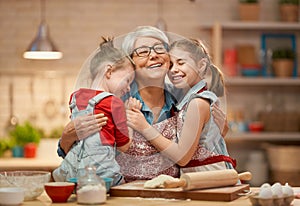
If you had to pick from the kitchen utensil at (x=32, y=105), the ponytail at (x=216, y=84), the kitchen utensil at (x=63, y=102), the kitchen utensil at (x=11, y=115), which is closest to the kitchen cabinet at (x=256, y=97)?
the kitchen utensil at (x=63, y=102)

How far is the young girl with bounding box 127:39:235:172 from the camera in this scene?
2338 millimetres

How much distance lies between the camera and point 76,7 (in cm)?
638

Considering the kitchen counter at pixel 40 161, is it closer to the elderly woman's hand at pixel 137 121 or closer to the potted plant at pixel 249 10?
the potted plant at pixel 249 10

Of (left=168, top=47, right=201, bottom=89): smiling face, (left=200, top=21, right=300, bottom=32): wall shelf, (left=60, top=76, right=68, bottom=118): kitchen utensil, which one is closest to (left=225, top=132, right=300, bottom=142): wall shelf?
(left=200, top=21, right=300, bottom=32): wall shelf

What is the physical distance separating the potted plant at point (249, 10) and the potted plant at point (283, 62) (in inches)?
16.0

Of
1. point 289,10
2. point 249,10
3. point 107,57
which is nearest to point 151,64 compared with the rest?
point 107,57

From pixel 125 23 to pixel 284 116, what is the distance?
69.3 inches

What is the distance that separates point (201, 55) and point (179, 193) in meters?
0.54

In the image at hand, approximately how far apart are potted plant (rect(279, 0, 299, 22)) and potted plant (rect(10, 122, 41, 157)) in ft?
8.55

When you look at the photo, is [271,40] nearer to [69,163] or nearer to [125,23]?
[125,23]

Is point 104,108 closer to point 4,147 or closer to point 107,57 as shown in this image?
point 107,57

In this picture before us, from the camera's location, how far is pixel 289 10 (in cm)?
640

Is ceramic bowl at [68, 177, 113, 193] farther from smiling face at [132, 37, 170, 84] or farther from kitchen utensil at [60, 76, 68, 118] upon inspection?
kitchen utensil at [60, 76, 68, 118]

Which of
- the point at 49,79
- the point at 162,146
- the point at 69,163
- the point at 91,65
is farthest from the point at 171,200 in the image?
the point at 49,79
